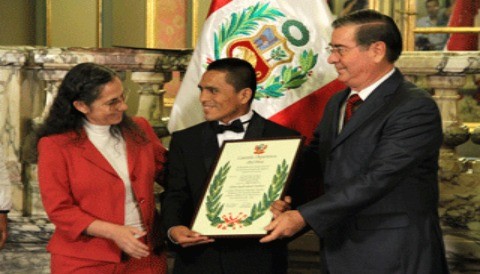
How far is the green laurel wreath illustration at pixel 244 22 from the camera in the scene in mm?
4566

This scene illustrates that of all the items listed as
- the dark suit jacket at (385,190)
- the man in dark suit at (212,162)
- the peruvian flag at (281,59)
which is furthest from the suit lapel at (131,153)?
the dark suit jacket at (385,190)

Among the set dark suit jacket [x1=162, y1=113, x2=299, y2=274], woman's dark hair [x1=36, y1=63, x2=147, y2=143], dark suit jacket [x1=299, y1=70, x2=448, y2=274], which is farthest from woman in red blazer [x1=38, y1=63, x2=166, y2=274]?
dark suit jacket [x1=299, y1=70, x2=448, y2=274]

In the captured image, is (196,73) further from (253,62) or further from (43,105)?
(43,105)

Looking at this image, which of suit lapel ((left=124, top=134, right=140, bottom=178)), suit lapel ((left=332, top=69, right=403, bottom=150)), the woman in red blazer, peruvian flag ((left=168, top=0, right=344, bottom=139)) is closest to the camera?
suit lapel ((left=332, top=69, right=403, bottom=150))

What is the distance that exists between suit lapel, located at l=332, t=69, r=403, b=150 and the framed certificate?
221mm

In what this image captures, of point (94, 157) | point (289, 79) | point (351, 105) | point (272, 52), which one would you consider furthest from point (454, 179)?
point (94, 157)

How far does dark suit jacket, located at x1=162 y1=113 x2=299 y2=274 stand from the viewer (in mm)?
3746

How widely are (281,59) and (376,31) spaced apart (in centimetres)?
109

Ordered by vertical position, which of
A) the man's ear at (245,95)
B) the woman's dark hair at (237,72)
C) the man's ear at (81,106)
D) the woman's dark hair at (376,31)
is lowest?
the man's ear at (81,106)

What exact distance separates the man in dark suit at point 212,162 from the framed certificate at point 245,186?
79 mm

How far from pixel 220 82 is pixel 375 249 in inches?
36.1

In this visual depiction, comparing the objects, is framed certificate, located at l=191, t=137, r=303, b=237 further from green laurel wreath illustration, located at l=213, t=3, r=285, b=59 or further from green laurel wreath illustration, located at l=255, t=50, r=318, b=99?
green laurel wreath illustration, located at l=213, t=3, r=285, b=59

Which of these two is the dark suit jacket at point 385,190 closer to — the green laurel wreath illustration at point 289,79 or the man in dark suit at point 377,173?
the man in dark suit at point 377,173

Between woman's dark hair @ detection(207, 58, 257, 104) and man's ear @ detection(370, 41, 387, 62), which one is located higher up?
man's ear @ detection(370, 41, 387, 62)
